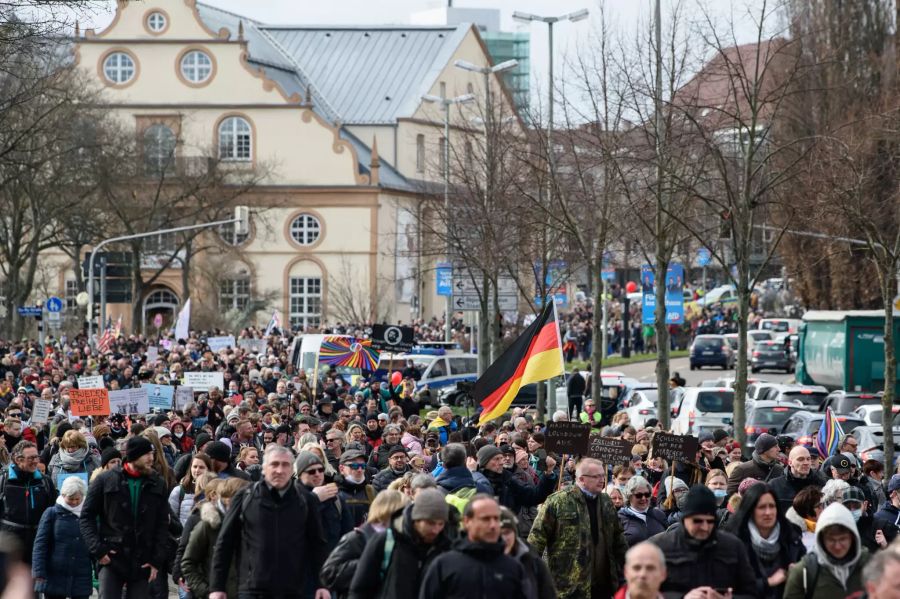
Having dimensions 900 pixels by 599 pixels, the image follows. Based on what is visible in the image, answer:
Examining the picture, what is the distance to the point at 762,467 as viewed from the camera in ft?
46.7

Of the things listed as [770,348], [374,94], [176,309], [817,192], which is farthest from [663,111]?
[374,94]

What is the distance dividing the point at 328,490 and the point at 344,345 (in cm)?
2531

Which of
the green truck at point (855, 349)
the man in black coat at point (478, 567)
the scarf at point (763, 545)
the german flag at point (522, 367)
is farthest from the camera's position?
the green truck at point (855, 349)

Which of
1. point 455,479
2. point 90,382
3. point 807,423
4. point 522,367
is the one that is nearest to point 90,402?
point 90,382

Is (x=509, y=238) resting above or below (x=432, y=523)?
above

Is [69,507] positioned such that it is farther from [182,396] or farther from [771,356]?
A: [771,356]

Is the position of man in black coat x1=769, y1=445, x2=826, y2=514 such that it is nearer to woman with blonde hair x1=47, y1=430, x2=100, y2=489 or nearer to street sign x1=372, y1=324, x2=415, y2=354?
woman with blonde hair x1=47, y1=430, x2=100, y2=489

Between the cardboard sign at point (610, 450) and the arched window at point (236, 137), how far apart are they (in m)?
65.7

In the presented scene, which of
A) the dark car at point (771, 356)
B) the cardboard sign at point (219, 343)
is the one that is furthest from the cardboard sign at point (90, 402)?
the dark car at point (771, 356)

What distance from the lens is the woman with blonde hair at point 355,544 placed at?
9.93 meters

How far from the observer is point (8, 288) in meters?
54.2

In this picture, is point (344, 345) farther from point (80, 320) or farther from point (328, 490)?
point (80, 320)

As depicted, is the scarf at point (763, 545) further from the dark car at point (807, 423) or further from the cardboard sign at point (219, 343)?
the cardboard sign at point (219, 343)

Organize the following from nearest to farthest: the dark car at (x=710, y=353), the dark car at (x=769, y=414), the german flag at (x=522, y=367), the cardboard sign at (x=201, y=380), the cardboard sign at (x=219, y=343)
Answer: the german flag at (x=522, y=367)
the dark car at (x=769, y=414)
the cardboard sign at (x=201, y=380)
the cardboard sign at (x=219, y=343)
the dark car at (x=710, y=353)
